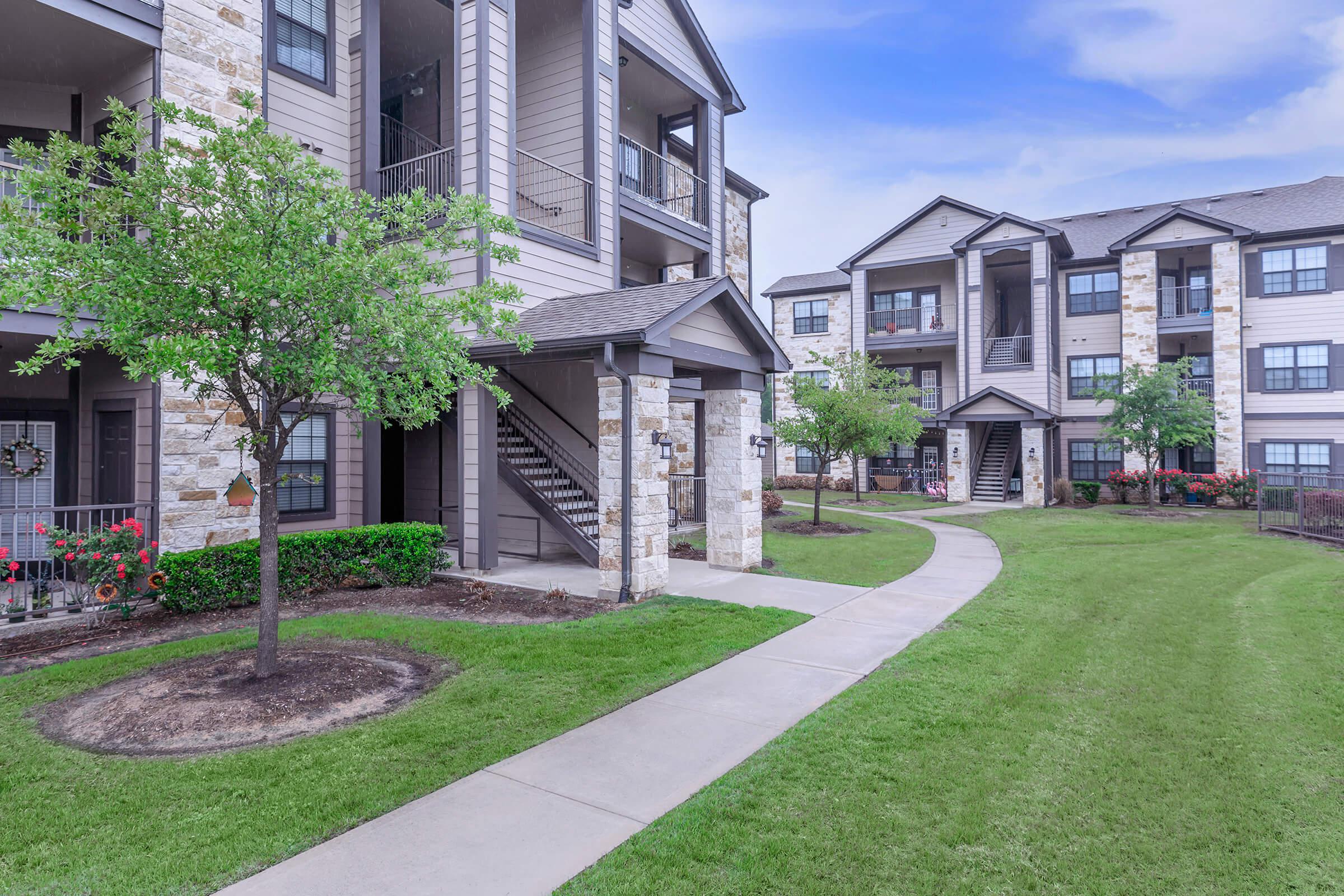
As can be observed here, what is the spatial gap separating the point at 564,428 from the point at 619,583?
16.5 feet

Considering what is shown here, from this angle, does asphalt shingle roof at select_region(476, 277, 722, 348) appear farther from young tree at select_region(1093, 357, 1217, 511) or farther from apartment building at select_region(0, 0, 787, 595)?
young tree at select_region(1093, 357, 1217, 511)

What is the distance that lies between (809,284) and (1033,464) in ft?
43.8

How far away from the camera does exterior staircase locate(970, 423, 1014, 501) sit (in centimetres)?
2686

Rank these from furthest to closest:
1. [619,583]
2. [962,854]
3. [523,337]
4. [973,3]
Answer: [973,3], [619,583], [523,337], [962,854]

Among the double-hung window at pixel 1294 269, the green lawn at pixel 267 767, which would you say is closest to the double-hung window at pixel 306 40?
the green lawn at pixel 267 767

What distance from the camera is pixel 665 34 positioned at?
1519 cm

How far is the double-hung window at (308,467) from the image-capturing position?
1134 cm

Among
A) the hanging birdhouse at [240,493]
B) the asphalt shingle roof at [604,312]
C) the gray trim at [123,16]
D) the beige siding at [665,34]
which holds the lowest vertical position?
the hanging birdhouse at [240,493]

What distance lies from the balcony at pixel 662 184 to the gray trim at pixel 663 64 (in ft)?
4.86

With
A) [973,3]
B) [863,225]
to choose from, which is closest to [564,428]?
[973,3]

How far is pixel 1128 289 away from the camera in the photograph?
1014 inches

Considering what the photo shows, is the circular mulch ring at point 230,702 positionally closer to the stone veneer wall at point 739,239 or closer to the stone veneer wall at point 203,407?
the stone veneer wall at point 203,407

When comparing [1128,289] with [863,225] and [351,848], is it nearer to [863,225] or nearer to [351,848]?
[351,848]

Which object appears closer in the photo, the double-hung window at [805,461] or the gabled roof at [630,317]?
the gabled roof at [630,317]
